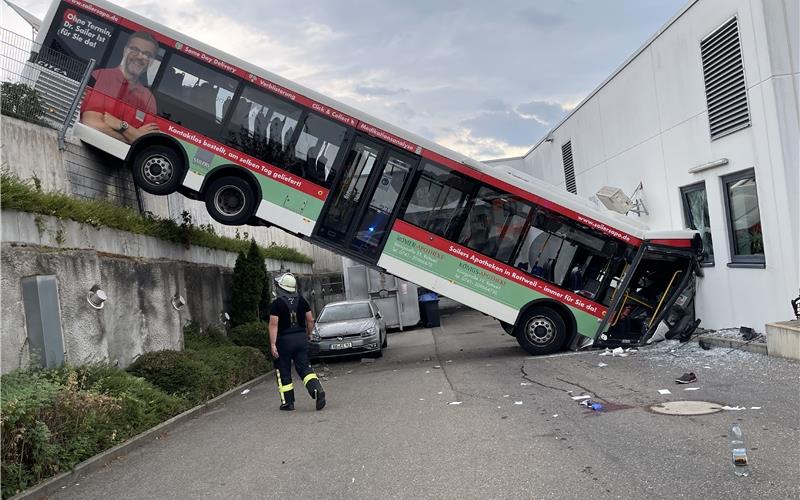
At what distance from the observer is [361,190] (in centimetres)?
1382

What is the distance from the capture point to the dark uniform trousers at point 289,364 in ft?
32.5

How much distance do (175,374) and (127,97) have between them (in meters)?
5.47

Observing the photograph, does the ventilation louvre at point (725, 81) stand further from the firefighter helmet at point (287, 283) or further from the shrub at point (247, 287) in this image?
the shrub at point (247, 287)

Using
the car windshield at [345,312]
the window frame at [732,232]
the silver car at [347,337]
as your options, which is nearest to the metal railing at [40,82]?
the silver car at [347,337]

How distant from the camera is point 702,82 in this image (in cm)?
1431

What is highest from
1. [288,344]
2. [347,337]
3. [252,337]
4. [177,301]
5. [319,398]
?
[177,301]

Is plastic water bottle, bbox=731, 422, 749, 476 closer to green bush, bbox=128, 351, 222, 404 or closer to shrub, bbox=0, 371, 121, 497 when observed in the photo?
shrub, bbox=0, 371, 121, 497

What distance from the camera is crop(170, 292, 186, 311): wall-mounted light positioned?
13.1 meters

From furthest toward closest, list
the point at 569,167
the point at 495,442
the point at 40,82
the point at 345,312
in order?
the point at 569,167 < the point at 345,312 < the point at 40,82 < the point at 495,442

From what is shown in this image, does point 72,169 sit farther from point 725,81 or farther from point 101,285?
point 725,81

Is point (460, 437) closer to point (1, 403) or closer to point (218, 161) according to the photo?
point (1, 403)

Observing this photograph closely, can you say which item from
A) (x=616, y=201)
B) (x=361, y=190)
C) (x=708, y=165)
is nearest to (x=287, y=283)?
(x=361, y=190)

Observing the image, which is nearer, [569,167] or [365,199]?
[365,199]

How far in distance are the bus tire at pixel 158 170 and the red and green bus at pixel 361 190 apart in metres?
0.02
